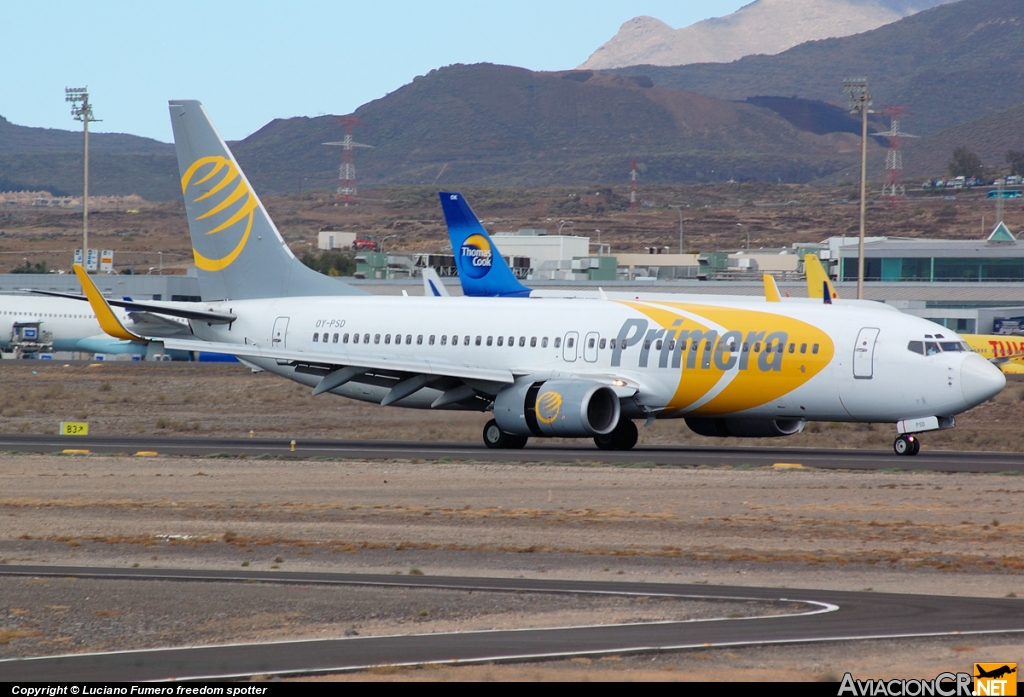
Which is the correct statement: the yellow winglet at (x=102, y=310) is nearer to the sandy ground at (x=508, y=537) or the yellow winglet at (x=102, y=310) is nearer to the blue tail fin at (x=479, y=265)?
the sandy ground at (x=508, y=537)

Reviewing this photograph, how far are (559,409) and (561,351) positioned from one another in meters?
2.50

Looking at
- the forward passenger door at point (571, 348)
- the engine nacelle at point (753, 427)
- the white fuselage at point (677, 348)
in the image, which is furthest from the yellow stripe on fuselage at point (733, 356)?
the forward passenger door at point (571, 348)

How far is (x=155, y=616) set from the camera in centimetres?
1356

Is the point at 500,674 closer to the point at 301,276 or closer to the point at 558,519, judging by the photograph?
the point at 558,519

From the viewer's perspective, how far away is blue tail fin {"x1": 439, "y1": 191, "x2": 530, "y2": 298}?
46875mm

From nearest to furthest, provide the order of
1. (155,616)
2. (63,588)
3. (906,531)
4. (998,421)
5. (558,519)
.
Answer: (155,616) < (63,588) < (906,531) < (558,519) < (998,421)

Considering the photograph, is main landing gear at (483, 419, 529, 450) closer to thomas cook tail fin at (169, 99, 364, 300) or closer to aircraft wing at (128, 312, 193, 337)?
thomas cook tail fin at (169, 99, 364, 300)

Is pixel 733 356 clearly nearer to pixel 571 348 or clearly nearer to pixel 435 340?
pixel 571 348

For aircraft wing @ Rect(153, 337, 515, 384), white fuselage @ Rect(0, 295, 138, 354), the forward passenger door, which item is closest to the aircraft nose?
the forward passenger door

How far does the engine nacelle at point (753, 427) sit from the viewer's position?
34.3m

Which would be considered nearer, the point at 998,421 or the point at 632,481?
the point at 632,481

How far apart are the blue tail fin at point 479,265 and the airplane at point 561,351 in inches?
297

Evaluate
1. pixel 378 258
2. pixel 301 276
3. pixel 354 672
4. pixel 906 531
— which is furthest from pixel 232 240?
pixel 378 258

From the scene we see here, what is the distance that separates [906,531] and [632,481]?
24.0 ft
